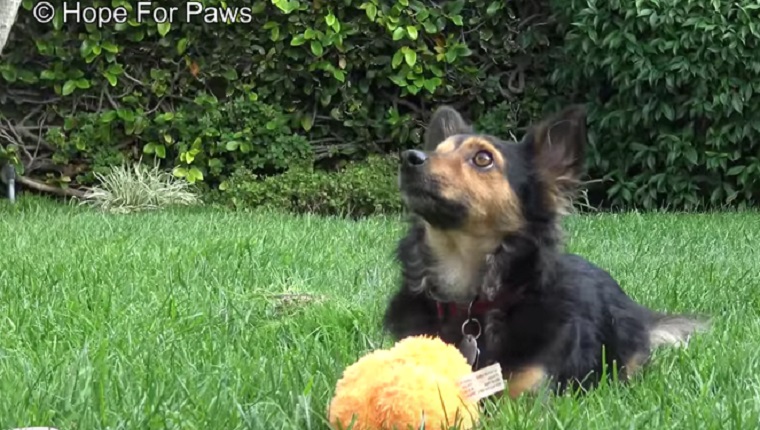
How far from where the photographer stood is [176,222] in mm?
5945

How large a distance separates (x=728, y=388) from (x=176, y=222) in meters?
4.22

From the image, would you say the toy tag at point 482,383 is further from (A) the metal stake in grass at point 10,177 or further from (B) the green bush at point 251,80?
(A) the metal stake in grass at point 10,177

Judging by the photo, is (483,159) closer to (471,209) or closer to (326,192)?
(471,209)

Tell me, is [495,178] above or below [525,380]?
above

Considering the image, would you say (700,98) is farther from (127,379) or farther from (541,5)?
(127,379)

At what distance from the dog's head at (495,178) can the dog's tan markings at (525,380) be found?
1.38 feet

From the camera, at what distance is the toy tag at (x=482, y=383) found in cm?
206

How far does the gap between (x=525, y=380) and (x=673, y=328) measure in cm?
89

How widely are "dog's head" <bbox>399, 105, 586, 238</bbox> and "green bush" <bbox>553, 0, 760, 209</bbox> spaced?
14.9ft

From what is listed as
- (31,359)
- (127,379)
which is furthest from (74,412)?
(31,359)

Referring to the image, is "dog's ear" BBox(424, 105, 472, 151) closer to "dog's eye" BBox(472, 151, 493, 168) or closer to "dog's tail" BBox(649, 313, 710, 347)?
"dog's eye" BBox(472, 151, 493, 168)

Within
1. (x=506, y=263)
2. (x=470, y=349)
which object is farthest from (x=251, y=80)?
(x=470, y=349)

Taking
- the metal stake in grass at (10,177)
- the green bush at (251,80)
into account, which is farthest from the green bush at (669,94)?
the metal stake in grass at (10,177)

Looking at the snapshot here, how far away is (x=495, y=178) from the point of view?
2.61 meters
